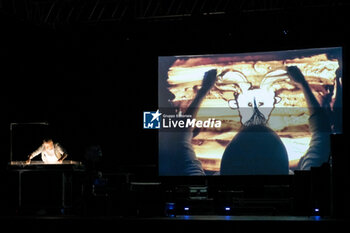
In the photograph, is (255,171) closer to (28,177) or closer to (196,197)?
(196,197)

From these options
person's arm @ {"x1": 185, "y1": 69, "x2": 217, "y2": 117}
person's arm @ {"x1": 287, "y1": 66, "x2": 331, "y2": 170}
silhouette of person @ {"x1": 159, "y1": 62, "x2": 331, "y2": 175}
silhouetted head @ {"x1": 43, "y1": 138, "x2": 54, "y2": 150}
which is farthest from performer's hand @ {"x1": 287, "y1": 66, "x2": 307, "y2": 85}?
silhouetted head @ {"x1": 43, "y1": 138, "x2": 54, "y2": 150}

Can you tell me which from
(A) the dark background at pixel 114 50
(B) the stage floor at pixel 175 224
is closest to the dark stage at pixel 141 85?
(A) the dark background at pixel 114 50

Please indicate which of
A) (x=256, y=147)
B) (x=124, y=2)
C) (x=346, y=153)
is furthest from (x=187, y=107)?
(x=346, y=153)

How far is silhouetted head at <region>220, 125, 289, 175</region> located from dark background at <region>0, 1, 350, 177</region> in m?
1.18

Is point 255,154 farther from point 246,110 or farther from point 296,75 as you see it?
point 296,75

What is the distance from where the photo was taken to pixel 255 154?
9.38 m

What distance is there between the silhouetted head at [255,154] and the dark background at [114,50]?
1.18 metres

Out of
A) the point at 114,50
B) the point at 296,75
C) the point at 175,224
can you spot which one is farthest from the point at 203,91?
the point at 175,224

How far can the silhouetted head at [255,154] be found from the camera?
9.25 meters

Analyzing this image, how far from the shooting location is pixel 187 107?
9.60 meters

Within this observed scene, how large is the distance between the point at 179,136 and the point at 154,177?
0.95 meters

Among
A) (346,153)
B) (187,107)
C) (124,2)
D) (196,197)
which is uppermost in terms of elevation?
(124,2)

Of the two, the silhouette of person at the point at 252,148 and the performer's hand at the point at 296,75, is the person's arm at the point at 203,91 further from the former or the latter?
the performer's hand at the point at 296,75

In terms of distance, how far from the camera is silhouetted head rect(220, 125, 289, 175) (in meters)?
9.25
